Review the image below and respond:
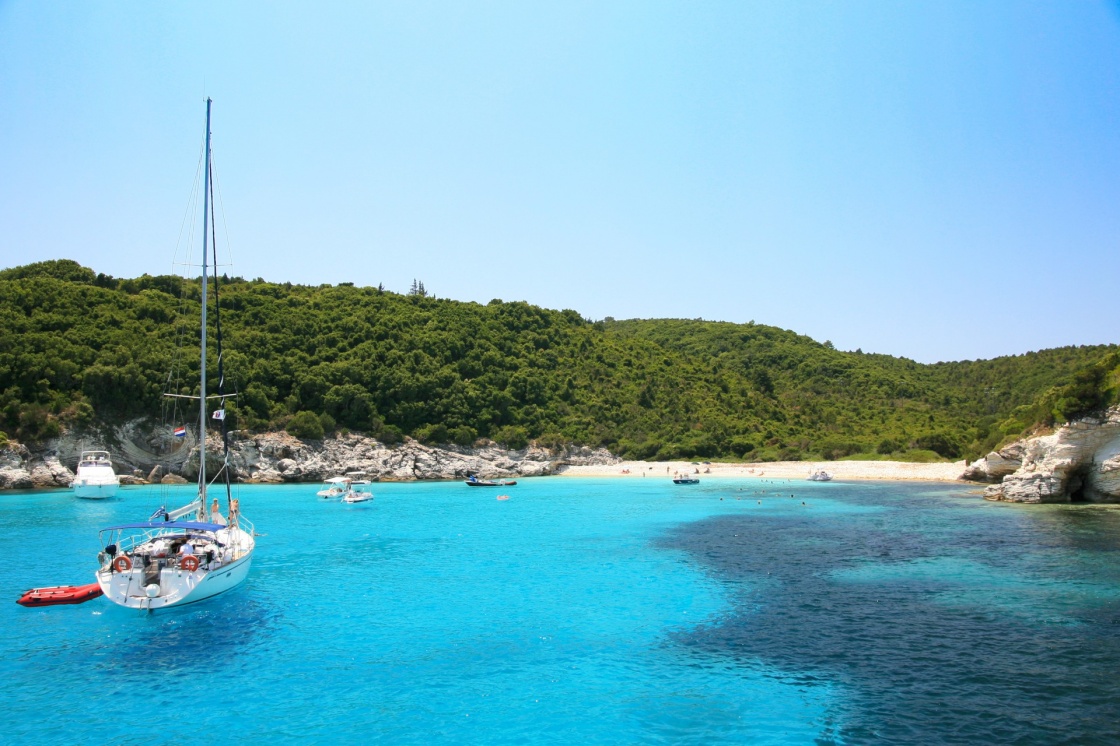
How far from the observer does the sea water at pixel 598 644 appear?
37.2 feet

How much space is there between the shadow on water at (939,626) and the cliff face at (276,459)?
46.1 m

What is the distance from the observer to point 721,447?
8206 cm

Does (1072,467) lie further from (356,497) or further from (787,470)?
(356,497)

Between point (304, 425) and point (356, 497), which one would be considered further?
point (304, 425)

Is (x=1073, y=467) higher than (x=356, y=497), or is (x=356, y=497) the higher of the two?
(x=1073, y=467)

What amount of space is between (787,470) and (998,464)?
23334 mm

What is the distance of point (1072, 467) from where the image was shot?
39031 millimetres

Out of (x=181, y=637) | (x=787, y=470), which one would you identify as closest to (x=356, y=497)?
(x=181, y=637)

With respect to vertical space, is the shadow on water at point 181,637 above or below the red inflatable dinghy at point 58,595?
below

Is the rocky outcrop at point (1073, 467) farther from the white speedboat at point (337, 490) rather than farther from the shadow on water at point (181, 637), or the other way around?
the white speedboat at point (337, 490)

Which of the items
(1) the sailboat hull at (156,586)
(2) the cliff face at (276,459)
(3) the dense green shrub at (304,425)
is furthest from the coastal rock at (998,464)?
(3) the dense green shrub at (304,425)

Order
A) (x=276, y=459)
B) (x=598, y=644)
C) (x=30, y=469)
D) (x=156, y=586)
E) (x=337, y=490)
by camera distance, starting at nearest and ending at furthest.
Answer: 1. (x=598, y=644)
2. (x=156, y=586)
3. (x=337, y=490)
4. (x=30, y=469)
5. (x=276, y=459)

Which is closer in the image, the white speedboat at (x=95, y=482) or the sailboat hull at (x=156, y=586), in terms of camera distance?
the sailboat hull at (x=156, y=586)

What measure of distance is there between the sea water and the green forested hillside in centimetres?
2450
